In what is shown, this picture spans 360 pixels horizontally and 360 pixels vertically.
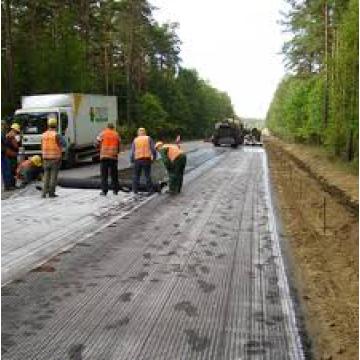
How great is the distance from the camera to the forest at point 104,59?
3903cm

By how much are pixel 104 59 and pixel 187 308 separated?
2248 inches

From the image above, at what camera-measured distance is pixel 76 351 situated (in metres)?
5.35

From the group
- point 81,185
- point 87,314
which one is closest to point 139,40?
point 81,185

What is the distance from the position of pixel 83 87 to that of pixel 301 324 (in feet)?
122

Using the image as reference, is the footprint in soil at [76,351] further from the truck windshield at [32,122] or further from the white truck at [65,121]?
the truck windshield at [32,122]

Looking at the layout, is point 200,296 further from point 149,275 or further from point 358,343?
point 358,343

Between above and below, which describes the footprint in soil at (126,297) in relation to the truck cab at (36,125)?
below

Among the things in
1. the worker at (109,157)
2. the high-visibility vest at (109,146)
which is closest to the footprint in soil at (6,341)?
the worker at (109,157)

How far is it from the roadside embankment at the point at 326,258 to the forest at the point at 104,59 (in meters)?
19.5

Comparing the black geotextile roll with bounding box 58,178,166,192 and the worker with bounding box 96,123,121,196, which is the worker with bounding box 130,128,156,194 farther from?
the worker with bounding box 96,123,121,196

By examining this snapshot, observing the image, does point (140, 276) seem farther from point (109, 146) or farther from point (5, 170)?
point (5, 170)

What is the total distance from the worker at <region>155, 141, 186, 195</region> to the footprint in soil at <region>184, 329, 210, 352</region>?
11152mm

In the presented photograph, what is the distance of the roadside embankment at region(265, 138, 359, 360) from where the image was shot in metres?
6.12

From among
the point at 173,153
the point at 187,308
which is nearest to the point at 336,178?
the point at 173,153
